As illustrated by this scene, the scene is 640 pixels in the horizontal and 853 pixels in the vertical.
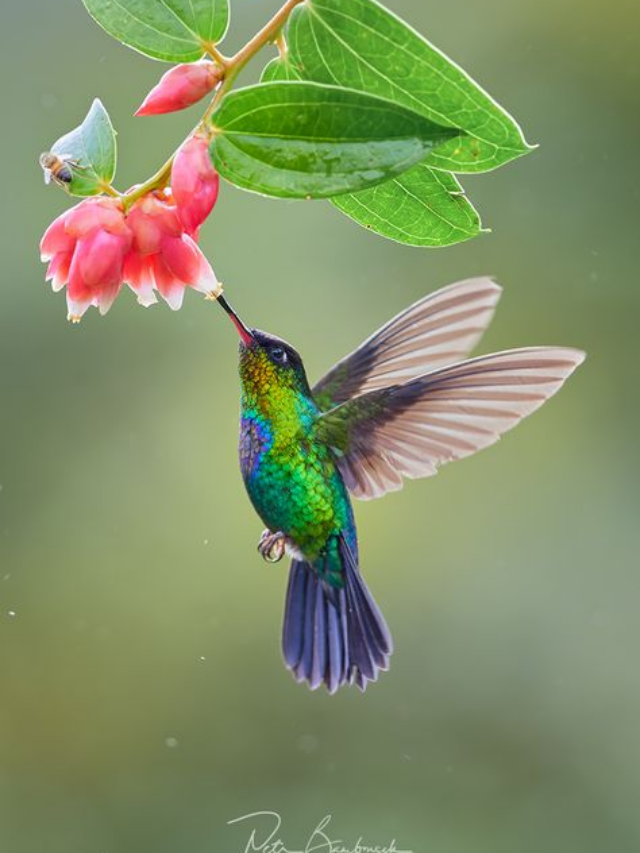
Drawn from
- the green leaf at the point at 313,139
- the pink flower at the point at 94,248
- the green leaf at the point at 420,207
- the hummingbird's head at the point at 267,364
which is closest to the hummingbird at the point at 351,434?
the hummingbird's head at the point at 267,364

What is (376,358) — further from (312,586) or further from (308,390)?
(312,586)

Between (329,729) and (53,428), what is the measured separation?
1.45 metres

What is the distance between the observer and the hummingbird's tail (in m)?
1.81

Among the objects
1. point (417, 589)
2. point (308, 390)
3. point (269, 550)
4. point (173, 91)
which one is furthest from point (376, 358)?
point (417, 589)

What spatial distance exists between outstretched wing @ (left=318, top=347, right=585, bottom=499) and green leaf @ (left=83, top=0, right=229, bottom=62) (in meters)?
0.48

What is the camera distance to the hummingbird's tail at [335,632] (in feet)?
5.93

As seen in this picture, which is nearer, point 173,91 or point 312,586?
point 173,91

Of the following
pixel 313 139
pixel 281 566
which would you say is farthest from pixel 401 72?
pixel 281 566

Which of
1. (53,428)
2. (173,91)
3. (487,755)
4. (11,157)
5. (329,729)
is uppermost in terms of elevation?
(11,157)

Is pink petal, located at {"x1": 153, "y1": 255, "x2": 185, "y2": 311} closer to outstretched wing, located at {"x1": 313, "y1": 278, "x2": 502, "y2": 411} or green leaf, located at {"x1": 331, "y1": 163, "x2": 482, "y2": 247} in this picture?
green leaf, located at {"x1": 331, "y1": 163, "x2": 482, "y2": 247}

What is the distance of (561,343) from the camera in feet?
→ 15.6
